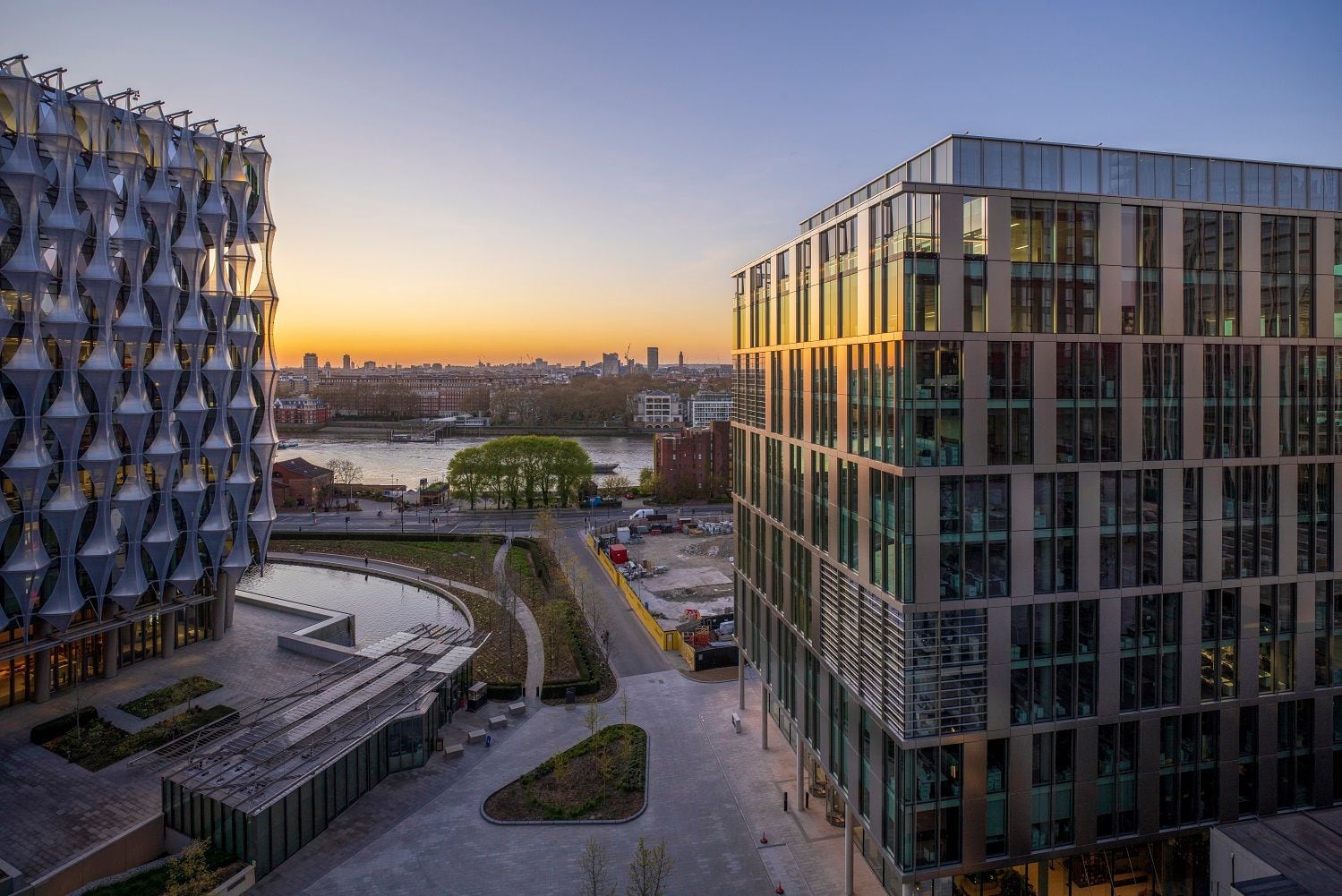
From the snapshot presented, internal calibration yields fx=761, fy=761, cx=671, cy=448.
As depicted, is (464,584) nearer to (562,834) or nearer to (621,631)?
(621,631)

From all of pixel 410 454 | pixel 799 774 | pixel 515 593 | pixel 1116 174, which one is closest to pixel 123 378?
pixel 515 593

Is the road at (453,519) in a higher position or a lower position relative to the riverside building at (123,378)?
lower

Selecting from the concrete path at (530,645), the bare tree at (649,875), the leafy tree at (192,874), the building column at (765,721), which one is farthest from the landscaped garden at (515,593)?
the leafy tree at (192,874)

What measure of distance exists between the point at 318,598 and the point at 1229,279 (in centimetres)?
4439

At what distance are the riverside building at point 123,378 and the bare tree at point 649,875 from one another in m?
23.2

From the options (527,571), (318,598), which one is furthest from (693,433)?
(318,598)

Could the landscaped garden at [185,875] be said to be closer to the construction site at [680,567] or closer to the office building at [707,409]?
the construction site at [680,567]

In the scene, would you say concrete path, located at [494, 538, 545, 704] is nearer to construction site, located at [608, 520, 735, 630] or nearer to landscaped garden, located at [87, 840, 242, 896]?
construction site, located at [608, 520, 735, 630]

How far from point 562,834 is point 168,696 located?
17493 millimetres

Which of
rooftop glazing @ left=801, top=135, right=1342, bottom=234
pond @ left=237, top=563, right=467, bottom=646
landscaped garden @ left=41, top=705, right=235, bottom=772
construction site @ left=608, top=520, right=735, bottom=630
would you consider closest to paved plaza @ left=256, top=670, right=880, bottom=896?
landscaped garden @ left=41, top=705, right=235, bottom=772

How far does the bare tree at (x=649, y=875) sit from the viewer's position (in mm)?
17078

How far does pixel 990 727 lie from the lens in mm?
15352

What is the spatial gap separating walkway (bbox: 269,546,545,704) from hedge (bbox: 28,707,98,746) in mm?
14421

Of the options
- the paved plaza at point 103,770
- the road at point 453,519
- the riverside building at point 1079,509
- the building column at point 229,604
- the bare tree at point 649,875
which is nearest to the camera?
the riverside building at point 1079,509
